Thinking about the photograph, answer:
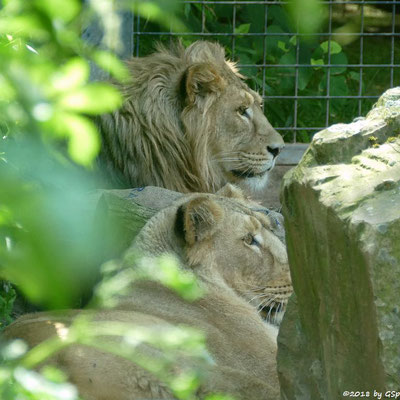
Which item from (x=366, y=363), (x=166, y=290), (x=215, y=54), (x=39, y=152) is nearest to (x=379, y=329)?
(x=366, y=363)

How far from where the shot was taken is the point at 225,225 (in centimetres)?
408

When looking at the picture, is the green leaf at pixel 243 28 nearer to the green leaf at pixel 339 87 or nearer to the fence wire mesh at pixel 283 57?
the fence wire mesh at pixel 283 57

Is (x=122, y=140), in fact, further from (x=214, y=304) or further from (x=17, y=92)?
(x=17, y=92)

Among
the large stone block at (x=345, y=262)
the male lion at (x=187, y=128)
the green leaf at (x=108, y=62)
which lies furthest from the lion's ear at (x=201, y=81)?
the green leaf at (x=108, y=62)

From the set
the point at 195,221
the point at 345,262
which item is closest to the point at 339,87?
the point at 195,221

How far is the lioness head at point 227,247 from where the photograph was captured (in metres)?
3.90

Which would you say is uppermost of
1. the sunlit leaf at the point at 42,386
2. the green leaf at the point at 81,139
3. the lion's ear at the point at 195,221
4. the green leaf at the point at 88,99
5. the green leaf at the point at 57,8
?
the green leaf at the point at 57,8

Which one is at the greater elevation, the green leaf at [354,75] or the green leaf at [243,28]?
the green leaf at [243,28]

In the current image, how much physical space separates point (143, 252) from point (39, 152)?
9.40 ft

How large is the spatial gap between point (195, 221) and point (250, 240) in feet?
1.14

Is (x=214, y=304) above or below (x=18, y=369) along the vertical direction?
below

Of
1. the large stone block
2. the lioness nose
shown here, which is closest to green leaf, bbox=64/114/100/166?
the large stone block

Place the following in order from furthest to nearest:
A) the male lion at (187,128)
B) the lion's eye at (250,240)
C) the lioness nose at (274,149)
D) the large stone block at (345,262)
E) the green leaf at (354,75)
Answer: the green leaf at (354,75) → the lioness nose at (274,149) → the male lion at (187,128) → the lion's eye at (250,240) → the large stone block at (345,262)

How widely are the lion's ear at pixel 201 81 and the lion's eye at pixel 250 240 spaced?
5.60 ft
